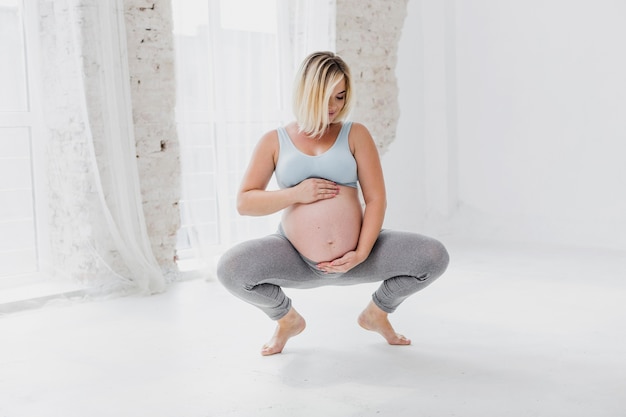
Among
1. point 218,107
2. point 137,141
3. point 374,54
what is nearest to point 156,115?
point 137,141

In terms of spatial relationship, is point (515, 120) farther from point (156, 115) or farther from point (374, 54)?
point (156, 115)

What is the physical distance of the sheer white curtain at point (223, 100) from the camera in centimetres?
422

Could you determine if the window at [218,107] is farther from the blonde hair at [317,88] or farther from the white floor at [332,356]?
the blonde hair at [317,88]

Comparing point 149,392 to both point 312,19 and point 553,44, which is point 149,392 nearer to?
point 312,19

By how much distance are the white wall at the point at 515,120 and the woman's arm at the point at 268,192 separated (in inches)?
120

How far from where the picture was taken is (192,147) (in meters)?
4.25

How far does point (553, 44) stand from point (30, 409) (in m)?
4.36

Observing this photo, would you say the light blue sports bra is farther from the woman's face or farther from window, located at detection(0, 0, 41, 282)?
window, located at detection(0, 0, 41, 282)

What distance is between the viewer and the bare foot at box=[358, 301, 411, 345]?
2748 millimetres

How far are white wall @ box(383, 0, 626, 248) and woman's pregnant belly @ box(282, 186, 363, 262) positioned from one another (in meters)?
3.04

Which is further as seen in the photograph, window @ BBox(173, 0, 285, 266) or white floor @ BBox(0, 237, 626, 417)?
window @ BBox(173, 0, 285, 266)

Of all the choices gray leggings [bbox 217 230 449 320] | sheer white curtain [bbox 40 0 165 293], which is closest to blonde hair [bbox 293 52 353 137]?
gray leggings [bbox 217 230 449 320]

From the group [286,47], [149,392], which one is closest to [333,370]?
[149,392]

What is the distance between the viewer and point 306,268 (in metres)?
2.60
